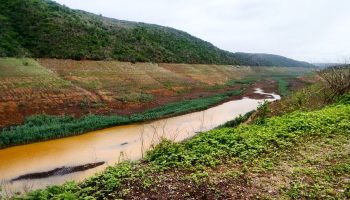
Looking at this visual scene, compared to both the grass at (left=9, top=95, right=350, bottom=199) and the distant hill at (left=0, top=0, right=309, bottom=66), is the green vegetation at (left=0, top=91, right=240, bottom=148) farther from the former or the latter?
the distant hill at (left=0, top=0, right=309, bottom=66)

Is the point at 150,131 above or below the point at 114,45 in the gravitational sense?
below

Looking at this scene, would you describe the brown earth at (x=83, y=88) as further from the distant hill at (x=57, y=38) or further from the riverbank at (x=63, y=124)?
the distant hill at (x=57, y=38)

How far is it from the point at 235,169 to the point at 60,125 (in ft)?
47.9

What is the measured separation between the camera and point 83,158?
1639 centimetres

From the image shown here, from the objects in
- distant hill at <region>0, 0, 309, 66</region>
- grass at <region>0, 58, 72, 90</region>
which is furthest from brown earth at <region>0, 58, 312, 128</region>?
distant hill at <region>0, 0, 309, 66</region>

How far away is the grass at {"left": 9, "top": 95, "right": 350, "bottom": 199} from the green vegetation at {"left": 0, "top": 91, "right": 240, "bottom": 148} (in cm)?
1071

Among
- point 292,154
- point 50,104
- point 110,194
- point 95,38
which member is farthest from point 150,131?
point 95,38

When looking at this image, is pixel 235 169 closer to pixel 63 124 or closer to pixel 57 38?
pixel 63 124

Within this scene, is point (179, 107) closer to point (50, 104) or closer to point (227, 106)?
point (227, 106)

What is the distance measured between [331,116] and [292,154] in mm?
5491

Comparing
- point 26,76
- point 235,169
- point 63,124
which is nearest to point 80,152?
point 63,124

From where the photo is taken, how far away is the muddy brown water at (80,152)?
13.8 m

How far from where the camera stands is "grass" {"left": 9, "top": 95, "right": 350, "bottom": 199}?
8.34 meters

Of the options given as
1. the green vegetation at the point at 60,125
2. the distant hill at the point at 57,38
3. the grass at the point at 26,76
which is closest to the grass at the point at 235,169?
the green vegetation at the point at 60,125
